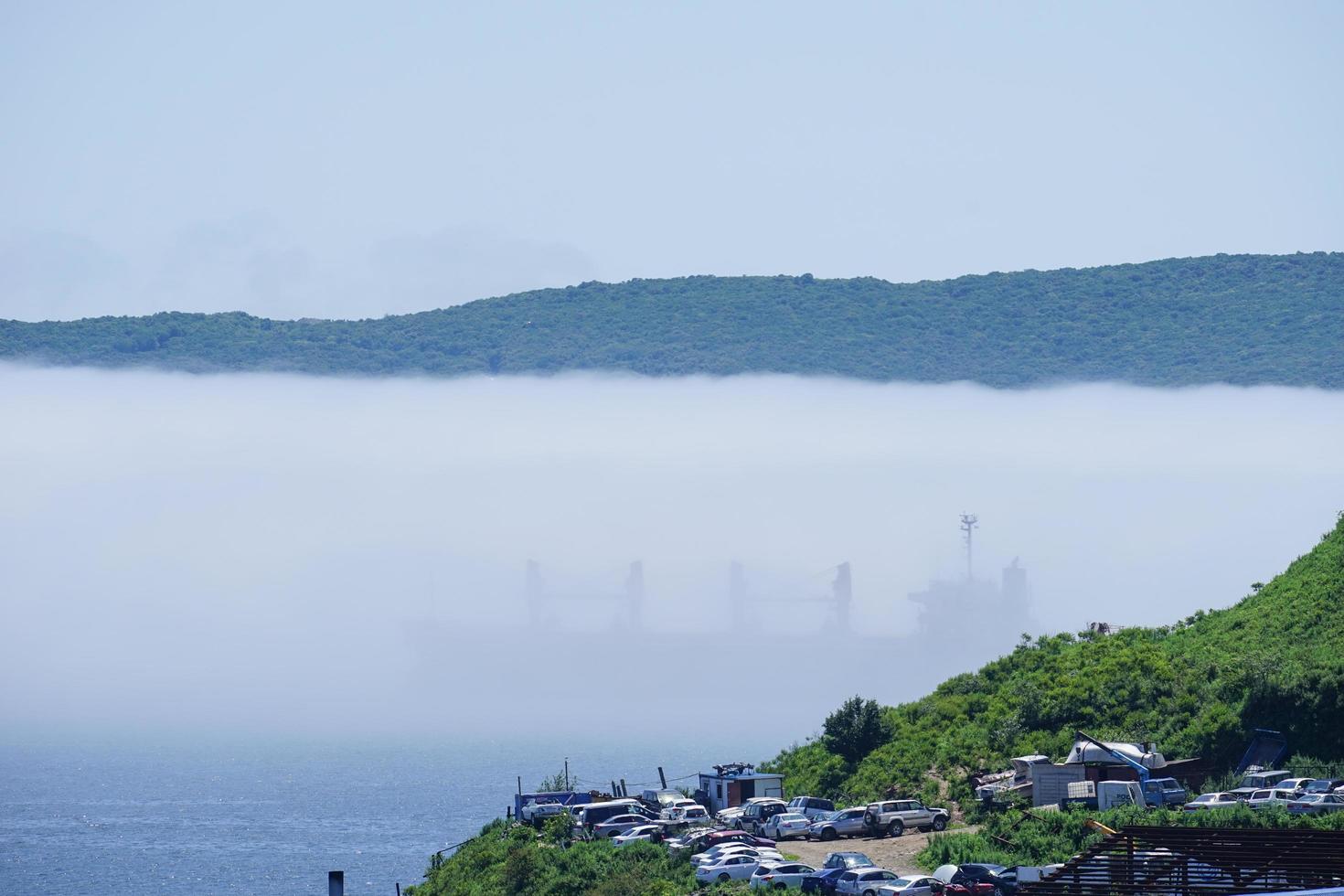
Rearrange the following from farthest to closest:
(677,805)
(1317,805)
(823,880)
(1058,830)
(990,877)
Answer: (677,805), (1058,830), (1317,805), (823,880), (990,877)

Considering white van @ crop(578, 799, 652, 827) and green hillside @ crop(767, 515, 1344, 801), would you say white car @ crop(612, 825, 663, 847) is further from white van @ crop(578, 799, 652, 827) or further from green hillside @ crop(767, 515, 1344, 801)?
green hillside @ crop(767, 515, 1344, 801)

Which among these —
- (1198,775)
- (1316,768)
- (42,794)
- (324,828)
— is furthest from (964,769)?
(42,794)

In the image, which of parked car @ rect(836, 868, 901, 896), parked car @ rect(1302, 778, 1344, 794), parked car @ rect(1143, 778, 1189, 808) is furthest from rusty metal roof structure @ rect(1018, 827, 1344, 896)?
parked car @ rect(1143, 778, 1189, 808)

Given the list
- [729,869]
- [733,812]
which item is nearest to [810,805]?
[733,812]

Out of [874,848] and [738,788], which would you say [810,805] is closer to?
[738,788]

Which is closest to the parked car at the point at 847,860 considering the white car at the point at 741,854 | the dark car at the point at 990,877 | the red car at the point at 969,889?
the white car at the point at 741,854

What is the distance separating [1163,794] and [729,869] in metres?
15.6

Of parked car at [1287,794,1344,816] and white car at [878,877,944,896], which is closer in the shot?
white car at [878,877,944,896]

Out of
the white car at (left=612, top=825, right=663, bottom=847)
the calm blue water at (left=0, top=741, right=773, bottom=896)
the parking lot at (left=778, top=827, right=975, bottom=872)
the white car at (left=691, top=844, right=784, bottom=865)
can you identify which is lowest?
the calm blue water at (left=0, top=741, right=773, bottom=896)

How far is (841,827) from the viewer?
6134 cm

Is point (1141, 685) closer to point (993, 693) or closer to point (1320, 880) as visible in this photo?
point (993, 693)

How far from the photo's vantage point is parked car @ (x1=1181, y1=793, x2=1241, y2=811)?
55.3m

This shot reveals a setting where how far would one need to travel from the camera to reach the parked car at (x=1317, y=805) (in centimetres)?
5284

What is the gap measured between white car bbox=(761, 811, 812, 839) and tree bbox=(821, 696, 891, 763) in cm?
1662
